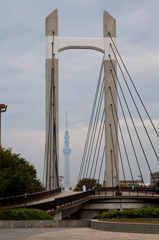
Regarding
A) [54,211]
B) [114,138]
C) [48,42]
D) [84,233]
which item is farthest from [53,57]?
[84,233]

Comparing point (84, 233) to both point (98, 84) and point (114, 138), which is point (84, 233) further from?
point (98, 84)

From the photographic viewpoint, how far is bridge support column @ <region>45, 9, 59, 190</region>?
45.6 meters

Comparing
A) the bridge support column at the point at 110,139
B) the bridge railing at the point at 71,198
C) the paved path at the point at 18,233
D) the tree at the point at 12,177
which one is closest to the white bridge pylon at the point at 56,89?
the bridge support column at the point at 110,139

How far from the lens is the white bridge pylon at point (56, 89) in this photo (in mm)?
45969

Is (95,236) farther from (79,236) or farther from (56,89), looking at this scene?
(56,89)

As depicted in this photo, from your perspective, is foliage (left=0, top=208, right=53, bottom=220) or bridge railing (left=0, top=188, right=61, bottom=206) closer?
foliage (left=0, top=208, right=53, bottom=220)

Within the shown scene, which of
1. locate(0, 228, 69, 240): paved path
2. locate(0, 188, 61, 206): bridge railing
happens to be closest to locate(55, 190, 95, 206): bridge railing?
locate(0, 188, 61, 206): bridge railing

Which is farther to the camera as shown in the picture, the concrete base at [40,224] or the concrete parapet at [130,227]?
the concrete base at [40,224]

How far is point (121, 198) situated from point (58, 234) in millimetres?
29498

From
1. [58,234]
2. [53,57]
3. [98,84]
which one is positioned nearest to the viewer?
[58,234]

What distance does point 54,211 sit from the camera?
24.0 m

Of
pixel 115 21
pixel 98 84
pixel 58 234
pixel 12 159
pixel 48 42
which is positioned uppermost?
pixel 115 21

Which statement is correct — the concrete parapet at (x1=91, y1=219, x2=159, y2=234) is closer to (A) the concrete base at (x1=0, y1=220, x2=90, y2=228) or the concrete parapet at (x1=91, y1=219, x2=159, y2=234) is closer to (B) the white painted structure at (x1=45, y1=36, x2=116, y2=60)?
(A) the concrete base at (x1=0, y1=220, x2=90, y2=228)

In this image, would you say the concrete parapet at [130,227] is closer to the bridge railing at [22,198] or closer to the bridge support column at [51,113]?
the bridge railing at [22,198]
